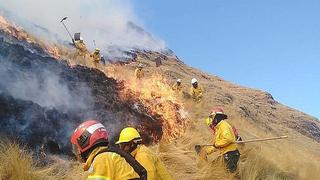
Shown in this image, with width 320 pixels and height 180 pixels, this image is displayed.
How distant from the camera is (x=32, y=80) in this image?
9.30 metres

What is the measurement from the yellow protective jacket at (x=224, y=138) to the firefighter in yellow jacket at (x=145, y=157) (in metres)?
4.09

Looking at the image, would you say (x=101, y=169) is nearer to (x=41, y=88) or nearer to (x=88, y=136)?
(x=88, y=136)

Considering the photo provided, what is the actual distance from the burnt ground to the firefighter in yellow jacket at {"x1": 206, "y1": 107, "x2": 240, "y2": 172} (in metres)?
1.40

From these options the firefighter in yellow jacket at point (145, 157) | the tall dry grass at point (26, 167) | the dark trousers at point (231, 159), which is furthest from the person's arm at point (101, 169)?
the dark trousers at point (231, 159)

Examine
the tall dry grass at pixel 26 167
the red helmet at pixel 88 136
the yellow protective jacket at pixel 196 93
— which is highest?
the yellow protective jacket at pixel 196 93

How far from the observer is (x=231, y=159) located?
33.8ft

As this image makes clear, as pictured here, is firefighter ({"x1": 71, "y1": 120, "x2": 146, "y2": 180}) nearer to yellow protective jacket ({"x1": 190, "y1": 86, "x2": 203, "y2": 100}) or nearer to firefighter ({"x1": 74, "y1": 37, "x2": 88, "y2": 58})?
yellow protective jacket ({"x1": 190, "y1": 86, "x2": 203, "y2": 100})

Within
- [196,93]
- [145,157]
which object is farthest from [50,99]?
[196,93]

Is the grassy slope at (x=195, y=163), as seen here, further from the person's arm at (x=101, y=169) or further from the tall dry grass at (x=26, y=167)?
the person's arm at (x=101, y=169)


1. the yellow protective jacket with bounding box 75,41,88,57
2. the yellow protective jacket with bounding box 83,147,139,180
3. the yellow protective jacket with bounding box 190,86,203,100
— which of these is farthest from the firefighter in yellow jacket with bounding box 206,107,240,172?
the yellow protective jacket with bounding box 75,41,88,57

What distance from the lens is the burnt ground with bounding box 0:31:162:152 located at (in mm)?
8742

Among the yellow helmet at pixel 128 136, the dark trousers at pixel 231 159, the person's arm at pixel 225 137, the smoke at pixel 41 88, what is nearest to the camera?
the yellow helmet at pixel 128 136

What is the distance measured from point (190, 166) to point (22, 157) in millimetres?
3245

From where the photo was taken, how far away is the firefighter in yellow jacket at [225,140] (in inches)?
396
